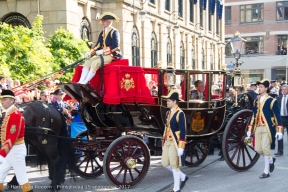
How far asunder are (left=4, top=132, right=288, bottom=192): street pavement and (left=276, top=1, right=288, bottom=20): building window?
37905 mm

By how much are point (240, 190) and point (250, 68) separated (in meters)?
39.0

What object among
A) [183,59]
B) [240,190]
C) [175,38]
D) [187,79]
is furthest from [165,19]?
[240,190]

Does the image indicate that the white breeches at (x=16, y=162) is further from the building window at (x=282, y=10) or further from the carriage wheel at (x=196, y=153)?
the building window at (x=282, y=10)

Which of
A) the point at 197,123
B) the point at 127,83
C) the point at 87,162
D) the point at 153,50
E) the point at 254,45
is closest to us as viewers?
the point at 127,83

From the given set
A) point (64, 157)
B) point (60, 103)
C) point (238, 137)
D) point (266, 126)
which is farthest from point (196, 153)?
point (64, 157)

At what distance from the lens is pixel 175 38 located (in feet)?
93.6

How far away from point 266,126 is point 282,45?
38.4m

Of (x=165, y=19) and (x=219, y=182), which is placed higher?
(x=165, y=19)

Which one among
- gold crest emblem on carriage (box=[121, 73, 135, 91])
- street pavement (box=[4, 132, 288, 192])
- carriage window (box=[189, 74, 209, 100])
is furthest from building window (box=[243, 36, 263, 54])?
gold crest emblem on carriage (box=[121, 73, 135, 91])

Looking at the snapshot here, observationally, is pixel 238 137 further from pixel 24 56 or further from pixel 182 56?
pixel 182 56

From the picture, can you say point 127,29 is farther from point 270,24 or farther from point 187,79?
point 270,24

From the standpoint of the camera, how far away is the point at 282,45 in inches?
1773

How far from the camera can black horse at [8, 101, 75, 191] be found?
7.62 metres

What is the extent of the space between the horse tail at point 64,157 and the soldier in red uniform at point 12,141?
4.03ft
